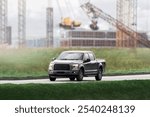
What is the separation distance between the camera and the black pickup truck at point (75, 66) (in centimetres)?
3219

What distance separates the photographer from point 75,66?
3216 cm

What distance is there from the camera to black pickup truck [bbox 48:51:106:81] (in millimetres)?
32188

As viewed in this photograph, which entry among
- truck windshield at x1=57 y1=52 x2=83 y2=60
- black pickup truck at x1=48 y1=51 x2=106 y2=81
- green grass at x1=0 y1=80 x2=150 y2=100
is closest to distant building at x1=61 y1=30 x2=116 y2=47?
black pickup truck at x1=48 y1=51 x2=106 y2=81

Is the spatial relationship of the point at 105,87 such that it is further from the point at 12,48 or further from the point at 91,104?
the point at 12,48

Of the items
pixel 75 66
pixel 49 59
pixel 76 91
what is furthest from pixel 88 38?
pixel 76 91

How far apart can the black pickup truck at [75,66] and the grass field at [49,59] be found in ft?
63.6

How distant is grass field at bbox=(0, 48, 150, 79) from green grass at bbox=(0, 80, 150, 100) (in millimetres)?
27164

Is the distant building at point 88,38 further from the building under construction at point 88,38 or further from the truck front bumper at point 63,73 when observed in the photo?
the truck front bumper at point 63,73

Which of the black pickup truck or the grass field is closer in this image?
the black pickup truck

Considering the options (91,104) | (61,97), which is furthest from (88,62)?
(91,104)

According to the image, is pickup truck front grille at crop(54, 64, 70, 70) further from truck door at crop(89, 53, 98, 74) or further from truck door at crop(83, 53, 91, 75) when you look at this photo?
truck door at crop(89, 53, 98, 74)

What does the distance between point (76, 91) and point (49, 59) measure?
36700 millimetres

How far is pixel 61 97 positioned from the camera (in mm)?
23766

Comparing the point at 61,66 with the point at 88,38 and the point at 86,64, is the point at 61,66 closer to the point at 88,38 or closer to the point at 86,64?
the point at 86,64
